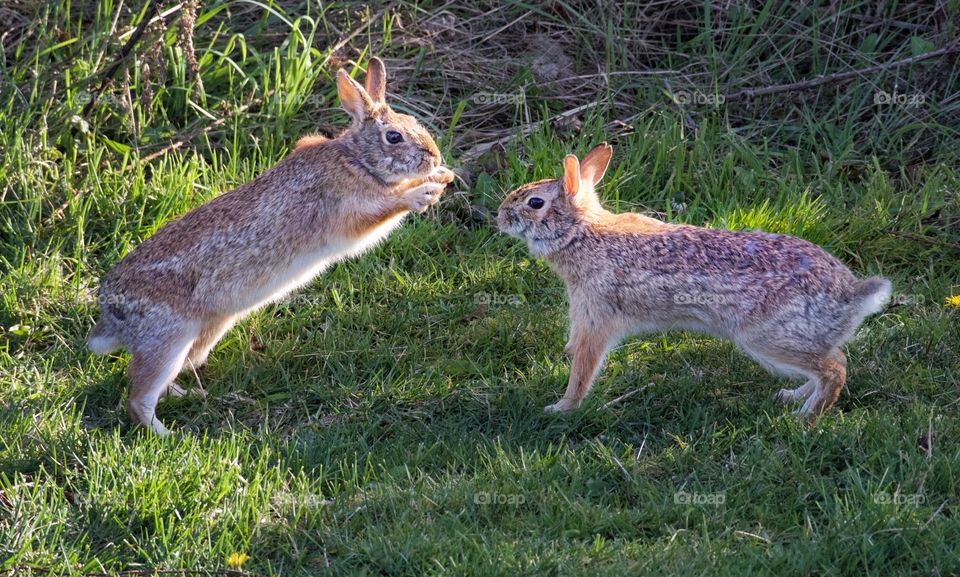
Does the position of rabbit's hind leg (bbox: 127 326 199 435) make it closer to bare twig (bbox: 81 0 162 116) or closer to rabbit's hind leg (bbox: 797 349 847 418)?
bare twig (bbox: 81 0 162 116)

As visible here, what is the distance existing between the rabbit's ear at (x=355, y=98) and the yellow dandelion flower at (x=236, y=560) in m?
2.56

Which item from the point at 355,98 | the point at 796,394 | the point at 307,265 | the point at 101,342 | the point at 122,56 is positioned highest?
the point at 355,98

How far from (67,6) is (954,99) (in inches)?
219

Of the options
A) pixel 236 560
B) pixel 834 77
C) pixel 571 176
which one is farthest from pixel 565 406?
pixel 834 77

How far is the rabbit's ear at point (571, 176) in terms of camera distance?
5754mm

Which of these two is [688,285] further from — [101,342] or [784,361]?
[101,342]

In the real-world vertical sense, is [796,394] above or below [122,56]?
below

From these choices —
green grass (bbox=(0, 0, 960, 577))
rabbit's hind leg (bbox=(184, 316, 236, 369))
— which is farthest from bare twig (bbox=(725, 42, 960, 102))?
rabbit's hind leg (bbox=(184, 316, 236, 369))

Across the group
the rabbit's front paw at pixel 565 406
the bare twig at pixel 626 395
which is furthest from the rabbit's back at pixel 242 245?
the bare twig at pixel 626 395

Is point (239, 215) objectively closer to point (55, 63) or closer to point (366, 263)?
point (366, 263)

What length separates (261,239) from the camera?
5918mm

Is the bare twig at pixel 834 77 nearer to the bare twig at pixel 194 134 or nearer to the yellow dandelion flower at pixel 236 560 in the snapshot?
the bare twig at pixel 194 134

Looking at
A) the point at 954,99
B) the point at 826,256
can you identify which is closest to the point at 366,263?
the point at 826,256

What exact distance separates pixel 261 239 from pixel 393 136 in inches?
33.5
